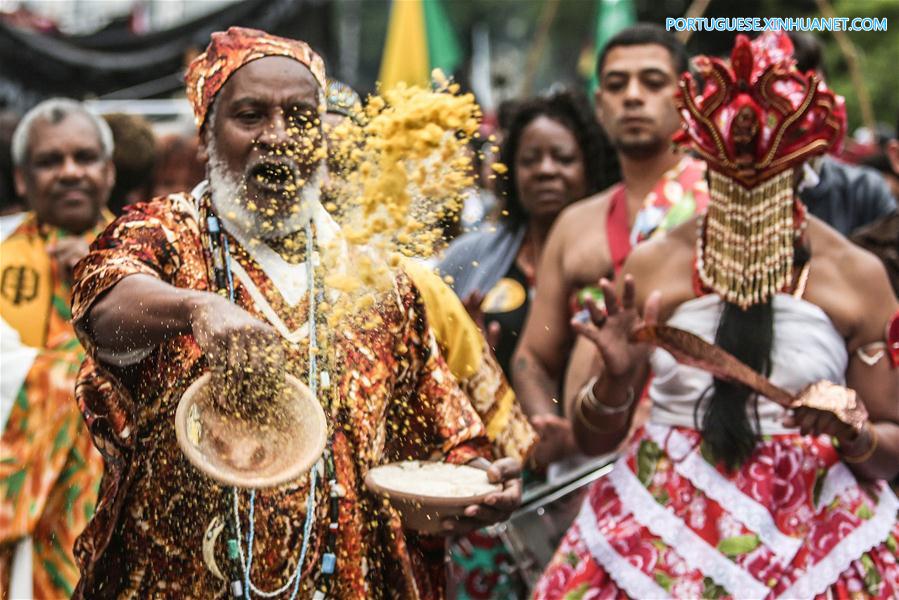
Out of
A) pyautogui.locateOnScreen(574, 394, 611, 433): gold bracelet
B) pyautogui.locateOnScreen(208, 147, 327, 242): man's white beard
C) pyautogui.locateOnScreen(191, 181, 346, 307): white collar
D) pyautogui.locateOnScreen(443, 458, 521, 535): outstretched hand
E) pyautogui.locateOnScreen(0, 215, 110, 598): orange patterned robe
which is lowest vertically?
pyautogui.locateOnScreen(0, 215, 110, 598): orange patterned robe

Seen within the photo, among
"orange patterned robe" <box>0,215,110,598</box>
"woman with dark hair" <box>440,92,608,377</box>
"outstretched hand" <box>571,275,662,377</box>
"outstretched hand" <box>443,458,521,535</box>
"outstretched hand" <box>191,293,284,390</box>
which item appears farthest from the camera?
"woman with dark hair" <box>440,92,608,377</box>

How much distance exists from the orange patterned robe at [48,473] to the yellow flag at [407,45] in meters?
5.20

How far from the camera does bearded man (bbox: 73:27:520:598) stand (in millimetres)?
3410

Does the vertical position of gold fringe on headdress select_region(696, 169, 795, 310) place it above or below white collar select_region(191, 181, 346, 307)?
below

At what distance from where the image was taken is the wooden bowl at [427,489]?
3359mm

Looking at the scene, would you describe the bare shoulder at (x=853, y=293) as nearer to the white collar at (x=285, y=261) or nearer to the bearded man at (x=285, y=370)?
the bearded man at (x=285, y=370)

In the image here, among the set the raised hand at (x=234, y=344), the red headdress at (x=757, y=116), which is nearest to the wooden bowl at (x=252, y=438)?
the raised hand at (x=234, y=344)

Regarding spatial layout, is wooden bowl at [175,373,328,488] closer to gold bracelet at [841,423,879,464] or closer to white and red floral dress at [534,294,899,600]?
white and red floral dress at [534,294,899,600]

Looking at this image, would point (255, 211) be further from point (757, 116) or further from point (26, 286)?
point (26, 286)

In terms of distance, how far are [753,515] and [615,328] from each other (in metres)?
0.66

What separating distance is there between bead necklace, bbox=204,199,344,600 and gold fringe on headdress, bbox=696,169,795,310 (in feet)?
4.09

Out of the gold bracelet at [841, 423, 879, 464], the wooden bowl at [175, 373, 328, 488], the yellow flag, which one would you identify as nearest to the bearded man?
the wooden bowl at [175, 373, 328, 488]

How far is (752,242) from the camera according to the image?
4.18 m

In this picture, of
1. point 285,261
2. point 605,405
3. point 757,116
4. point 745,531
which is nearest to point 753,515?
point 745,531
